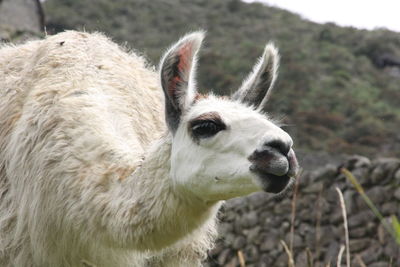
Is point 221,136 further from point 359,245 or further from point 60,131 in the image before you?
→ point 359,245

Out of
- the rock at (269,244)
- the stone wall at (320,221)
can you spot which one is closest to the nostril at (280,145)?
the stone wall at (320,221)

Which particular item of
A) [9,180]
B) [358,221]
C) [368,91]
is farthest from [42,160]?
[368,91]

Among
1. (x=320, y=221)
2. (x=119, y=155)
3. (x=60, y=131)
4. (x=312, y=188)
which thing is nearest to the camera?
(x=119, y=155)

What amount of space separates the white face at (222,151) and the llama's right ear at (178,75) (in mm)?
88

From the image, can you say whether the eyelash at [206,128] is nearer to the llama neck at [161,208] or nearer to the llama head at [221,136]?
the llama head at [221,136]

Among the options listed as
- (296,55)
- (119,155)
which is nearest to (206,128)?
(119,155)

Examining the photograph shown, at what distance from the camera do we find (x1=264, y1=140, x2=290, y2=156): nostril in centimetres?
376

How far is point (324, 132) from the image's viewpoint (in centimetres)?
3266

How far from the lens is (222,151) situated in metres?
4.06

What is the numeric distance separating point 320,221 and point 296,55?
3446cm

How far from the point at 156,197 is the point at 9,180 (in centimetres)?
160

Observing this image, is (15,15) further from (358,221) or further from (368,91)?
(368,91)

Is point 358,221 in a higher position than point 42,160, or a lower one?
lower

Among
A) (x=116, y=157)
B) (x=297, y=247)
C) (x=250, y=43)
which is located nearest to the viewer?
(x=116, y=157)
